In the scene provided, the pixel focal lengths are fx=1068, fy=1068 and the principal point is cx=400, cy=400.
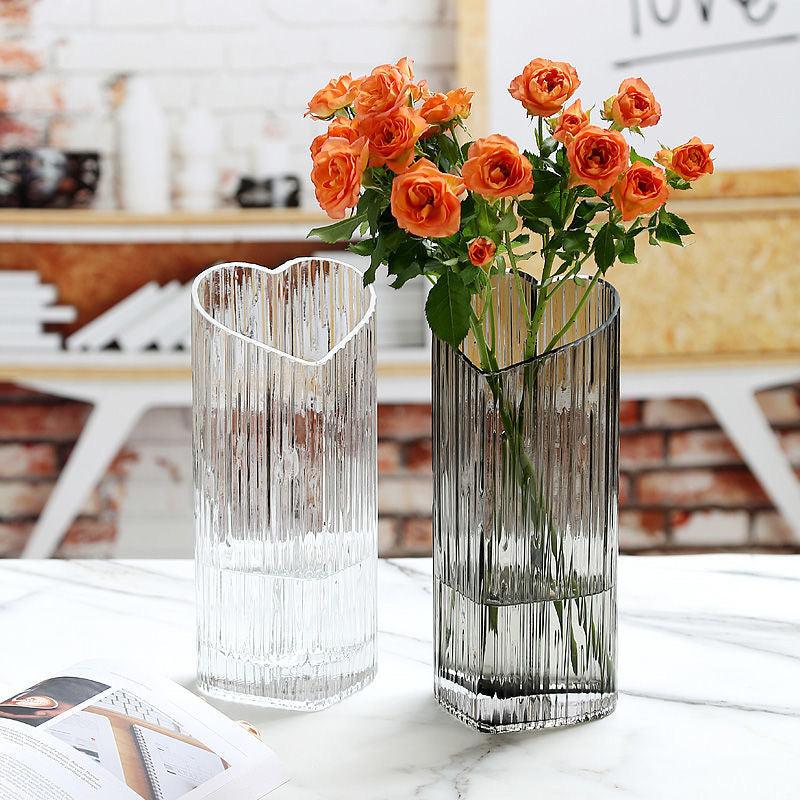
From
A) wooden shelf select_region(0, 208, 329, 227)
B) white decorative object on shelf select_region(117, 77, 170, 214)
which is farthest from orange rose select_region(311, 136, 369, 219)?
white decorative object on shelf select_region(117, 77, 170, 214)

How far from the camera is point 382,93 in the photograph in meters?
0.64

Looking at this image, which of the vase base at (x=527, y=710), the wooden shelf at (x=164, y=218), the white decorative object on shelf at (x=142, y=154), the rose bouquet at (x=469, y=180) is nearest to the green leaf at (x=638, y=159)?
the rose bouquet at (x=469, y=180)

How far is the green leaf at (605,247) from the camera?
66 centimetres

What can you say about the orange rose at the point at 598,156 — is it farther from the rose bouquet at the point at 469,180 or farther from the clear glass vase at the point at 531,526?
the clear glass vase at the point at 531,526

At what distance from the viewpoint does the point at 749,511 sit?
87.0 inches

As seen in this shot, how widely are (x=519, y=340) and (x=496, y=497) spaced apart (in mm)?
123

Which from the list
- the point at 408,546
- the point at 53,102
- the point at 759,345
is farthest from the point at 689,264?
the point at 53,102

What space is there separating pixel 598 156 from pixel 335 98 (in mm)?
175

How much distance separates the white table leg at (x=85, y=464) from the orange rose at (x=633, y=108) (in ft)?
4.94

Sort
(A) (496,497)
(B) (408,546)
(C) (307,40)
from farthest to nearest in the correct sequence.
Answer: (B) (408,546) < (C) (307,40) < (A) (496,497)

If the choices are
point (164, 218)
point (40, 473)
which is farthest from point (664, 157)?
point (40, 473)

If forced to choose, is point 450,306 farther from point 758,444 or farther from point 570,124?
point 758,444

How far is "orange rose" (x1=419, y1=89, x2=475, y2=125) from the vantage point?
2.15 ft

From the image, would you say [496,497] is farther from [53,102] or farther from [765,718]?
[53,102]
